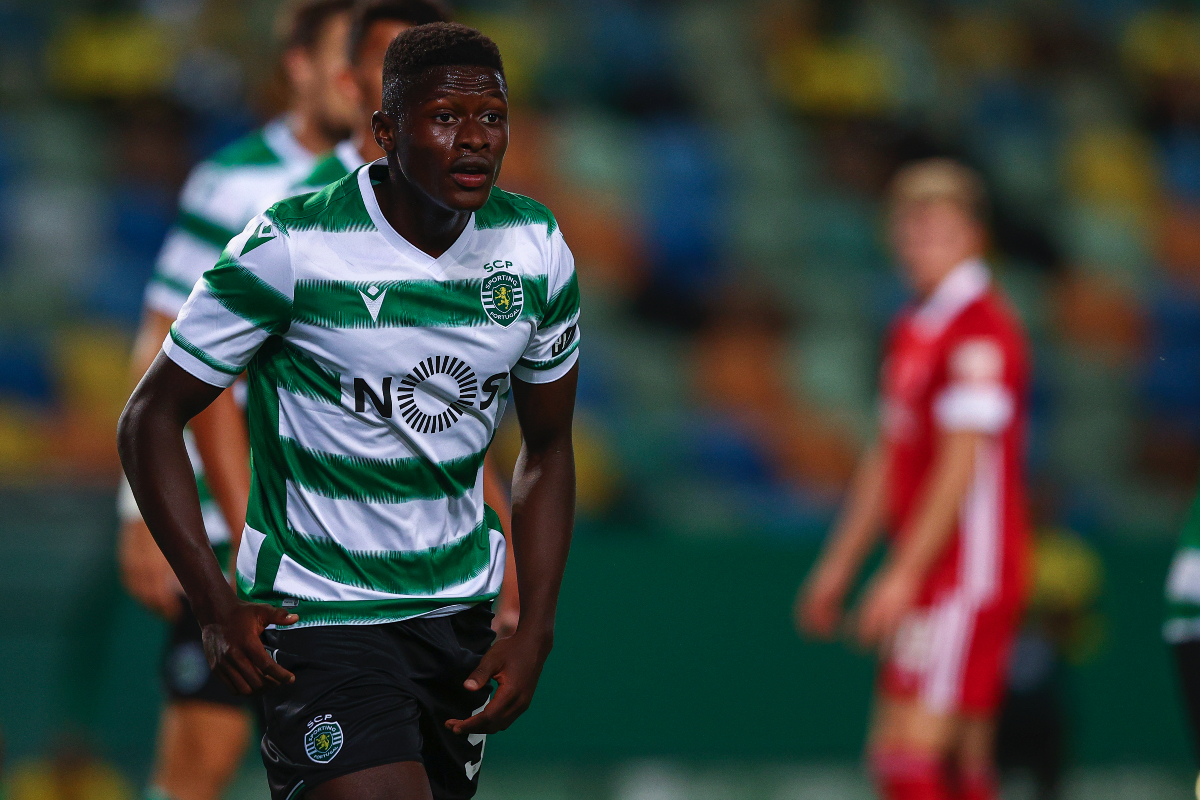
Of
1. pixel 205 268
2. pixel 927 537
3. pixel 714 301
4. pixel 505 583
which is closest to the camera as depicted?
pixel 505 583

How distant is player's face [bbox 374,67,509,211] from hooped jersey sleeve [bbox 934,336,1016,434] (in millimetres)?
3025

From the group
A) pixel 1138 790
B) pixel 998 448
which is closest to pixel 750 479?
pixel 1138 790

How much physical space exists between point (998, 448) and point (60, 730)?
12.8 feet

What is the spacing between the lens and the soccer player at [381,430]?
254cm

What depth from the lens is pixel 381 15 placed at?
3.35 meters

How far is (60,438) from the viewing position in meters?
7.25

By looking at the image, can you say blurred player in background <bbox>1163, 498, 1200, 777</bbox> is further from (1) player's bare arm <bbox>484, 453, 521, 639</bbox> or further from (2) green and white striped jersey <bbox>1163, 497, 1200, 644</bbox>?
(1) player's bare arm <bbox>484, 453, 521, 639</bbox>

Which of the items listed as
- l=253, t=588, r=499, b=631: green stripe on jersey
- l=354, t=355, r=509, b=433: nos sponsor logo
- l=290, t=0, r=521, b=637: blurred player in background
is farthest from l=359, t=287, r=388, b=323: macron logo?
l=290, t=0, r=521, b=637: blurred player in background

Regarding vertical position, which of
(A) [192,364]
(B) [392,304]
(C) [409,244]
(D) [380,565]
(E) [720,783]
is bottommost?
(E) [720,783]

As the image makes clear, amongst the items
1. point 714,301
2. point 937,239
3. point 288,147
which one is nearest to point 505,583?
point 288,147

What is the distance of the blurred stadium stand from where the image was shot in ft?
22.0

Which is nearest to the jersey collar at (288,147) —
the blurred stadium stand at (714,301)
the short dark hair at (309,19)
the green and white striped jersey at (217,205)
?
the green and white striped jersey at (217,205)

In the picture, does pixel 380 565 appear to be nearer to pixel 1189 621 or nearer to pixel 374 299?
pixel 374 299

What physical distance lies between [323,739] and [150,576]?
62.4 inches
